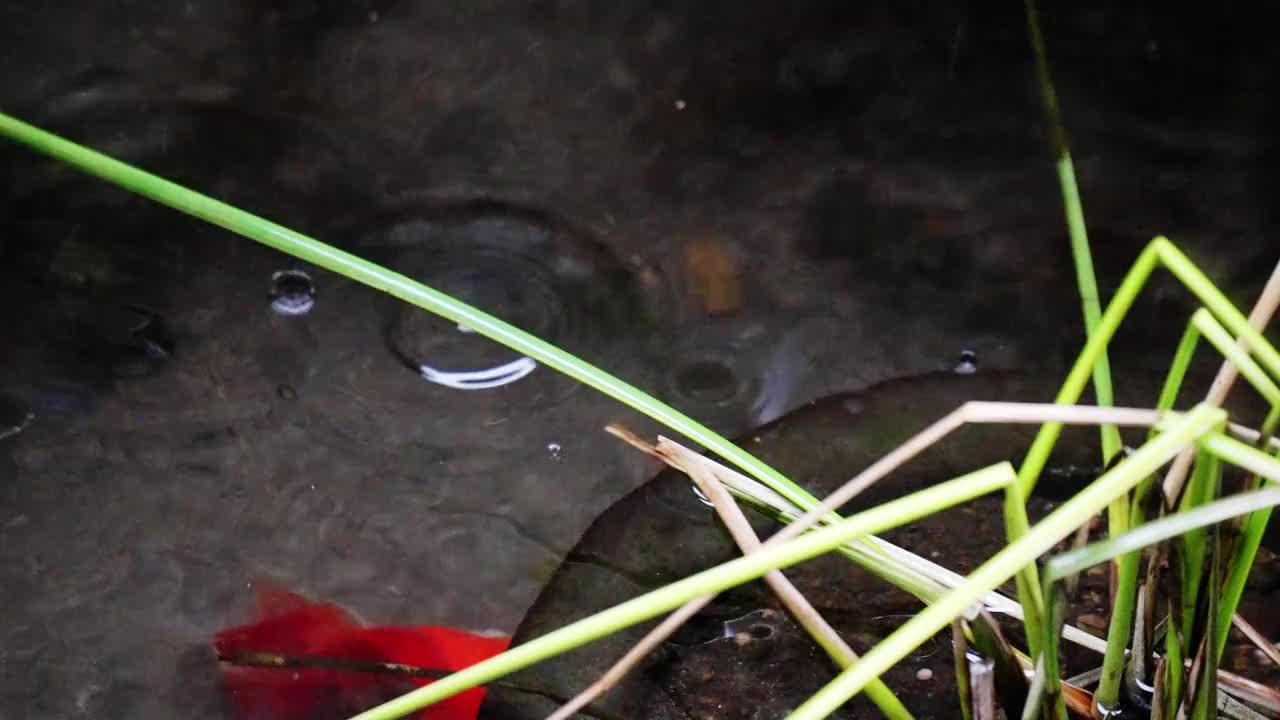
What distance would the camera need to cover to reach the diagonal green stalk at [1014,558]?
1.47 ft

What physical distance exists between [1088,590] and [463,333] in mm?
583

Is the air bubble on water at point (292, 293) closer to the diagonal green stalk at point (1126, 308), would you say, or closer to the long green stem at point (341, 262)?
the long green stem at point (341, 262)

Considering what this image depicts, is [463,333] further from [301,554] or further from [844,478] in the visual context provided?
[844,478]

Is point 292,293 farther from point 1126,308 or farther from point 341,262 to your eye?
point 1126,308

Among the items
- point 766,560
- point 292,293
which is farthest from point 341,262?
point 292,293

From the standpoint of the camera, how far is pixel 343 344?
109 centimetres

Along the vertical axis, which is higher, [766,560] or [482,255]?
[766,560]

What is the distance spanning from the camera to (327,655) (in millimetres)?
886

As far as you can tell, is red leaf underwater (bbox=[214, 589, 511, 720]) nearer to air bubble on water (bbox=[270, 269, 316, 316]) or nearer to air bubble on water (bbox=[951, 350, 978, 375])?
air bubble on water (bbox=[270, 269, 316, 316])

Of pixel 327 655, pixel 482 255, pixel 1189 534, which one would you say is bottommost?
pixel 327 655

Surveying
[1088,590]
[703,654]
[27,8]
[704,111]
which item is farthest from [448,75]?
[1088,590]

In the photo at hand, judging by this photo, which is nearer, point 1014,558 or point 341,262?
point 1014,558

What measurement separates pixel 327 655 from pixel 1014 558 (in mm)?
586

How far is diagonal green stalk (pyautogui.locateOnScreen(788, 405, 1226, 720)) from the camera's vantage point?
447 mm
